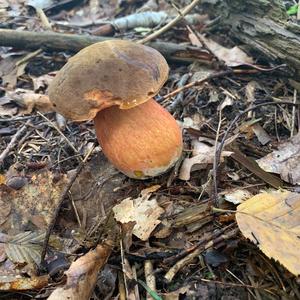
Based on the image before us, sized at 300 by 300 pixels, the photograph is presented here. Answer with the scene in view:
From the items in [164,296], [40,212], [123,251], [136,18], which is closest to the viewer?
[164,296]

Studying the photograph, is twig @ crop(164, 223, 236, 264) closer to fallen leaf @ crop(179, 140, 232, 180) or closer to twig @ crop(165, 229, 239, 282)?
twig @ crop(165, 229, 239, 282)

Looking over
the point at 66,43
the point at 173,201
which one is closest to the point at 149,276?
the point at 173,201

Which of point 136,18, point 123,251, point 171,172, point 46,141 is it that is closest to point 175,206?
point 171,172

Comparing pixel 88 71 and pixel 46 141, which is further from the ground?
pixel 88 71

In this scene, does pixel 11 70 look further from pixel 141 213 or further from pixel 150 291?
pixel 150 291

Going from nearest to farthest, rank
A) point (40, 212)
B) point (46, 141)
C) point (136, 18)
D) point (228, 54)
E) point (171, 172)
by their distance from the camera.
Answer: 1. point (40, 212)
2. point (171, 172)
3. point (46, 141)
4. point (228, 54)
5. point (136, 18)

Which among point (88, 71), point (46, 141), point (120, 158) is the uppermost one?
point (88, 71)

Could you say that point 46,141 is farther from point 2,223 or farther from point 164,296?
point 164,296
